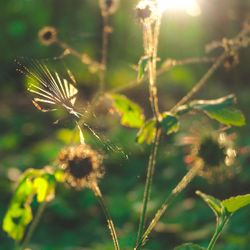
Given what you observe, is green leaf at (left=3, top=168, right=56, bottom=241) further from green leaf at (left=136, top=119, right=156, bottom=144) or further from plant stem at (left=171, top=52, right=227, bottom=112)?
plant stem at (left=171, top=52, right=227, bottom=112)

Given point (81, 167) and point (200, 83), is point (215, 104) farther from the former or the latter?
point (81, 167)

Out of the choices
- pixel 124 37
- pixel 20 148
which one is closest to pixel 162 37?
pixel 124 37

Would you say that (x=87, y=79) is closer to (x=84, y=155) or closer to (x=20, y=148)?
(x=20, y=148)

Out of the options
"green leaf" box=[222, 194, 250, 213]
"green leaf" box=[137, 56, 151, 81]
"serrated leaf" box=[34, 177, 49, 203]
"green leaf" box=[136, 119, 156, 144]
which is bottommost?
"green leaf" box=[222, 194, 250, 213]

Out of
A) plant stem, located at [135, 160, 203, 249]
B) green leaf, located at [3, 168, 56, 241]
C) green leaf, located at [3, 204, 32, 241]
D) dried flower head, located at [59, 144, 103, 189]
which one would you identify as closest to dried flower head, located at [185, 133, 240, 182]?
plant stem, located at [135, 160, 203, 249]

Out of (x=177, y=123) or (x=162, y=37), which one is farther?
(x=162, y=37)

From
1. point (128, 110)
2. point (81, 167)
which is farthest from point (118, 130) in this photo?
point (81, 167)

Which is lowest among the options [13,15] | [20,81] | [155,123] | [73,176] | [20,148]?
[73,176]
